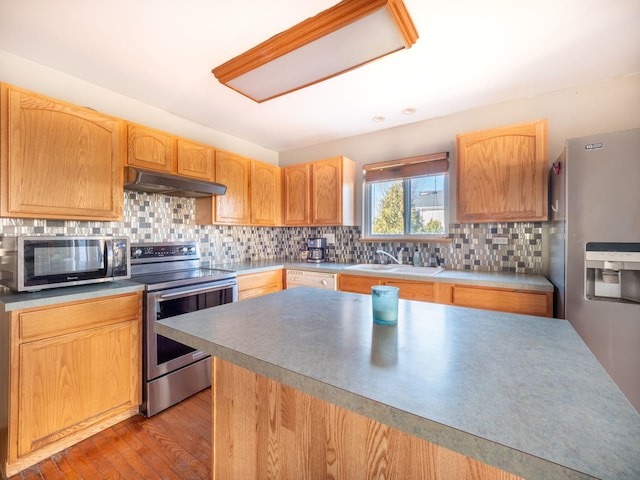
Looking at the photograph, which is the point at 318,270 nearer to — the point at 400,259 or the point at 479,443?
the point at 400,259

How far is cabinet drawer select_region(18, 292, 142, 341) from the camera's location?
5.11ft

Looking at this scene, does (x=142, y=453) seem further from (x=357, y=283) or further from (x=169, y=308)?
(x=357, y=283)

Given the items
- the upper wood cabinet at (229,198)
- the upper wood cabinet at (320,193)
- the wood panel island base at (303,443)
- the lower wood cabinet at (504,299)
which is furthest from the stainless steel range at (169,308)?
the lower wood cabinet at (504,299)

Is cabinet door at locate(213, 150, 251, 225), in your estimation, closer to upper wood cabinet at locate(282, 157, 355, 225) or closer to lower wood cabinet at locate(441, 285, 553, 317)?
upper wood cabinet at locate(282, 157, 355, 225)

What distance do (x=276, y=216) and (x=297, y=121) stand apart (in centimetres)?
115

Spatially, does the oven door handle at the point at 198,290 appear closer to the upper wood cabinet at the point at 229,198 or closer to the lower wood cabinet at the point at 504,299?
the upper wood cabinet at the point at 229,198

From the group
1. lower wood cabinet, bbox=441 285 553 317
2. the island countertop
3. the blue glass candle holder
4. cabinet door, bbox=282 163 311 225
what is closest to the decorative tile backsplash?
cabinet door, bbox=282 163 311 225

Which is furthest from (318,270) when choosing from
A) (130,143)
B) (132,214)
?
(130,143)

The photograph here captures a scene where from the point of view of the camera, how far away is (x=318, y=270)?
2941 millimetres

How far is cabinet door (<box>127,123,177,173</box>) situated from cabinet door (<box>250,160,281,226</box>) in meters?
0.93

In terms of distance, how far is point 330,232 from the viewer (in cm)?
361

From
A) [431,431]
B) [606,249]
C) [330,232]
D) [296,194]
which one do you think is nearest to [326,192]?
[296,194]

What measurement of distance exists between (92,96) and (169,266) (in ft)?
4.88

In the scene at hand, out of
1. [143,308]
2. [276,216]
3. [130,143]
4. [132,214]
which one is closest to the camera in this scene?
[143,308]
